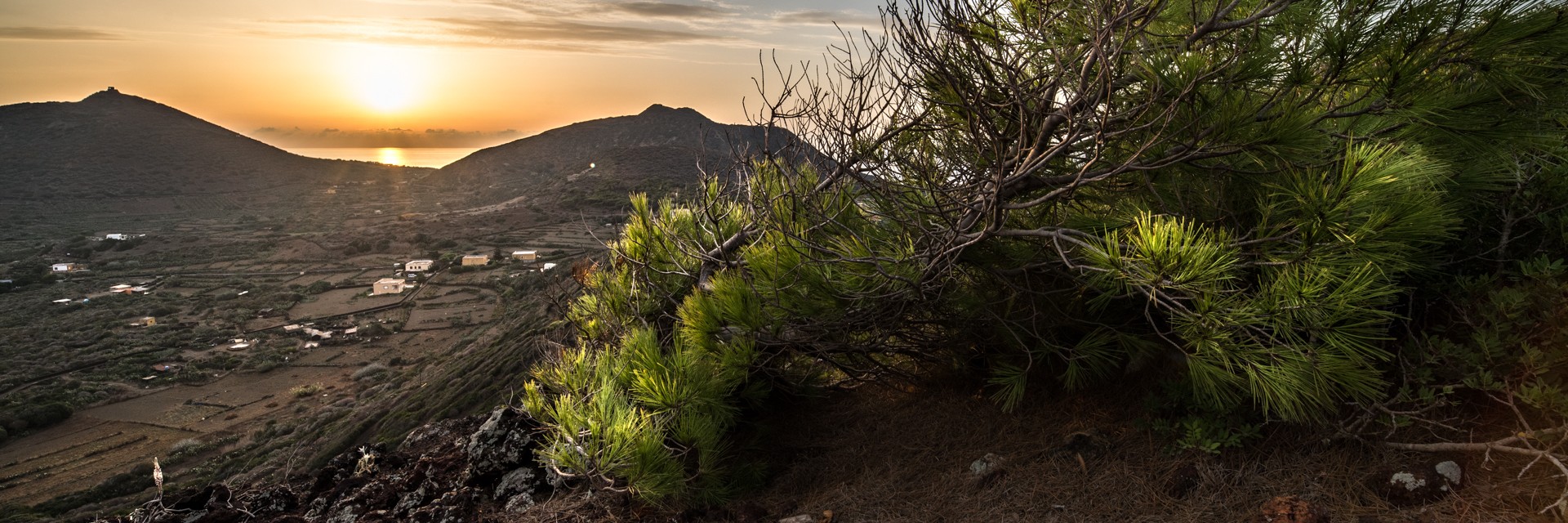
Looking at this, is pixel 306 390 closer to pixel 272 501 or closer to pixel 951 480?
pixel 272 501

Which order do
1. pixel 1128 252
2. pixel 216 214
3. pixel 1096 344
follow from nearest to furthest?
pixel 1128 252
pixel 1096 344
pixel 216 214

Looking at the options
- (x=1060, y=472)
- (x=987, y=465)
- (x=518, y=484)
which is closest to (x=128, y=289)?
(x=518, y=484)

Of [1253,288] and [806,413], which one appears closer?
[1253,288]

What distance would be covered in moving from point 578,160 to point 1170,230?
9121 cm

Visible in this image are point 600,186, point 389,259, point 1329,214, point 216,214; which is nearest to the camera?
point 1329,214

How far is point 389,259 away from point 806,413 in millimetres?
66538

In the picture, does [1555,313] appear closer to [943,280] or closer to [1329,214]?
[1329,214]

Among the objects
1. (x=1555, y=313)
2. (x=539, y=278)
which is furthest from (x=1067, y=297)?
(x=539, y=278)

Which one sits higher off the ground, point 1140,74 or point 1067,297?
point 1140,74

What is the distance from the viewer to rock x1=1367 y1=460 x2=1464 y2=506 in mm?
2318

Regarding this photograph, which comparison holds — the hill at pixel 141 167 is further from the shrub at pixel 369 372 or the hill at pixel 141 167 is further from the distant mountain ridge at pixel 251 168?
the shrub at pixel 369 372

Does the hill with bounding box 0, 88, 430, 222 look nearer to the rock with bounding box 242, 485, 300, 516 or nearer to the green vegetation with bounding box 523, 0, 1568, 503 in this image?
the rock with bounding box 242, 485, 300, 516

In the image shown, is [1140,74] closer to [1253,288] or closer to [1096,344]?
[1253,288]

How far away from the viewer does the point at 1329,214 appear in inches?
86.3
